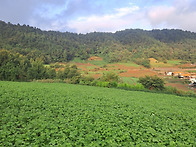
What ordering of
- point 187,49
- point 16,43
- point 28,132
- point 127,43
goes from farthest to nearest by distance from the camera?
point 127,43, point 187,49, point 16,43, point 28,132

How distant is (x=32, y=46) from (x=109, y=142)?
127890 mm

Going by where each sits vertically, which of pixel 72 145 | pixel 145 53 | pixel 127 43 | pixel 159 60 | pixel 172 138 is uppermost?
pixel 127 43

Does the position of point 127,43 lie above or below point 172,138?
above

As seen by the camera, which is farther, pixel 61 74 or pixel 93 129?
pixel 61 74

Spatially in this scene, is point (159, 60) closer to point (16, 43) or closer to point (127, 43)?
point (127, 43)

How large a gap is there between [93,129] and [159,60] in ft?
407

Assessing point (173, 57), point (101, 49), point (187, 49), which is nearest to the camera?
point (173, 57)

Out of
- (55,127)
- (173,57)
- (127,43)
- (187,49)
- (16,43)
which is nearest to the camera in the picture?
(55,127)

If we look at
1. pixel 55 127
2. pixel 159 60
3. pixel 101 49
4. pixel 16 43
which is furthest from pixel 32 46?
pixel 55 127

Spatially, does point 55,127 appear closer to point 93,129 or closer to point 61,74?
point 93,129

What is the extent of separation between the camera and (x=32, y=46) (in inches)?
4628

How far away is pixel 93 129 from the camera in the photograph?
7.94 m

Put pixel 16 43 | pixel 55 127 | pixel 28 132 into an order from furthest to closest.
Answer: pixel 16 43 → pixel 55 127 → pixel 28 132

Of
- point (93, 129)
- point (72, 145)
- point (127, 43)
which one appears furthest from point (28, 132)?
point (127, 43)
